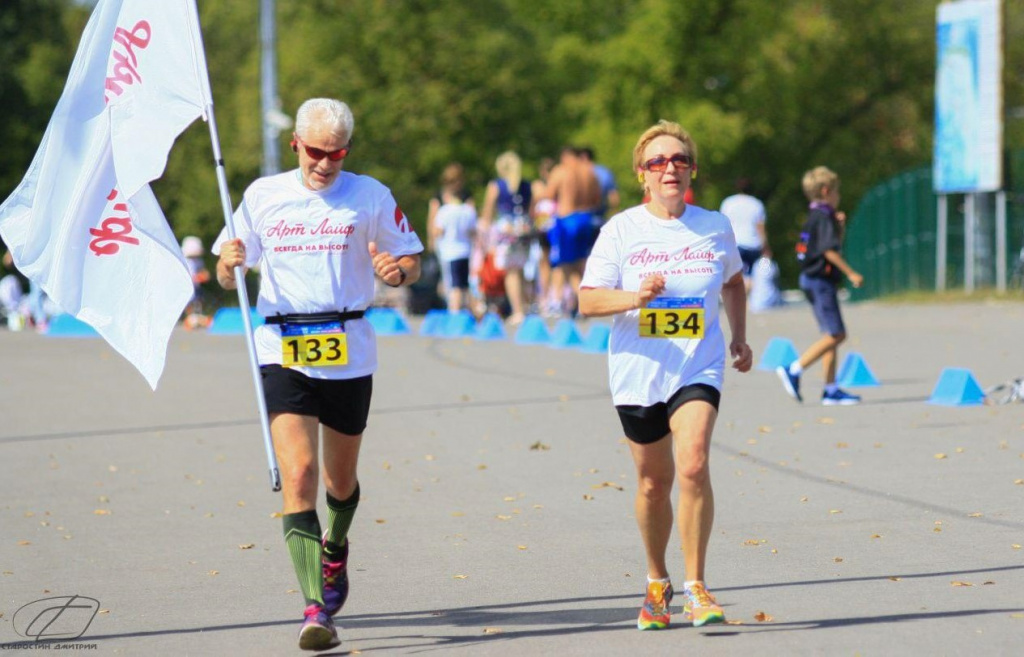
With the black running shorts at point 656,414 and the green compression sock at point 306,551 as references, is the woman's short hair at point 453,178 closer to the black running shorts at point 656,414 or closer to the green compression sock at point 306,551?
the black running shorts at point 656,414

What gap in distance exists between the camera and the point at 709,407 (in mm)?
6379

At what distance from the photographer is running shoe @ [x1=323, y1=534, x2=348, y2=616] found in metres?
6.57

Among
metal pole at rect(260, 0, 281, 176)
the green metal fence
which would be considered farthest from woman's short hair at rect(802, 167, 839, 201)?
metal pole at rect(260, 0, 281, 176)

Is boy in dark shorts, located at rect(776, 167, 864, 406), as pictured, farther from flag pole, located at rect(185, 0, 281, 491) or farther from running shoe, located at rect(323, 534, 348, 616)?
running shoe, located at rect(323, 534, 348, 616)

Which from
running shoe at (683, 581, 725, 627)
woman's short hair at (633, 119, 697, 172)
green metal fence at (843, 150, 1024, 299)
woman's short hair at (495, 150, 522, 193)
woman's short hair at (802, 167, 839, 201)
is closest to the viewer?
running shoe at (683, 581, 725, 627)

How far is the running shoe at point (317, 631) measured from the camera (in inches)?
235

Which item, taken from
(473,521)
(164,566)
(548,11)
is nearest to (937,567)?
(473,521)

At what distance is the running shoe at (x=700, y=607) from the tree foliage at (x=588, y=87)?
41.4 meters

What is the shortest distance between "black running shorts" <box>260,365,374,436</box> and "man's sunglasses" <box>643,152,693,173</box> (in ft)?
4.23

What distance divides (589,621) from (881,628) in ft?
3.42

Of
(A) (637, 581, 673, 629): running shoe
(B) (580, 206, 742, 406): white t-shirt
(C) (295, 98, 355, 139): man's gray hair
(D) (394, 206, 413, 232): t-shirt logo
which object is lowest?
(A) (637, 581, 673, 629): running shoe

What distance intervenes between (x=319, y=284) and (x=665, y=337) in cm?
126

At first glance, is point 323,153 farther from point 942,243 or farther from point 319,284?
point 942,243

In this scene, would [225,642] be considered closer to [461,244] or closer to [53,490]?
[53,490]
